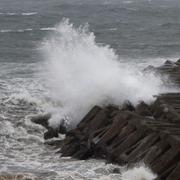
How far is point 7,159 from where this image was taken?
16.4 meters

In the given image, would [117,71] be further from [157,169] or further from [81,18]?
[81,18]

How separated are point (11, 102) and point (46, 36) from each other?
21911 millimetres

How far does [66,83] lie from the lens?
22.9 metres

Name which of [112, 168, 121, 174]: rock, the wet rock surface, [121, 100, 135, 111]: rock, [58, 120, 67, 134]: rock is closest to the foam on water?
[121, 100, 135, 111]: rock

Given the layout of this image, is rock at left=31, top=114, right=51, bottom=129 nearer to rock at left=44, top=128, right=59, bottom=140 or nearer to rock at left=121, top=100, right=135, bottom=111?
rock at left=44, top=128, right=59, bottom=140

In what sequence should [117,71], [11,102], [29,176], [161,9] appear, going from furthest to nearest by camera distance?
[161,9]
[11,102]
[117,71]
[29,176]

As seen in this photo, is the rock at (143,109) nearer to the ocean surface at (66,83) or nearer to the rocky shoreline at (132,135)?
the rocky shoreline at (132,135)

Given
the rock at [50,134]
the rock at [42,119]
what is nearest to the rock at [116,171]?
the rock at [50,134]

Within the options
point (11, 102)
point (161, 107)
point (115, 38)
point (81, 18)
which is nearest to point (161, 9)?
point (81, 18)

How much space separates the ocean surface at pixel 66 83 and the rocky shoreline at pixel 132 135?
1.22 ft

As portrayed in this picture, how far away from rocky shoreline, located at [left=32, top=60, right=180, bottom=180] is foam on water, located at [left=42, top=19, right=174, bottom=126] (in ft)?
2.83

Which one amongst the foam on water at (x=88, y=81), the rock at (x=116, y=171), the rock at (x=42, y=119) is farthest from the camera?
the rock at (x=42, y=119)

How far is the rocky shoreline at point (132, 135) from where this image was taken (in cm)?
1332

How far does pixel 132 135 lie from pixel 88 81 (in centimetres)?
616
